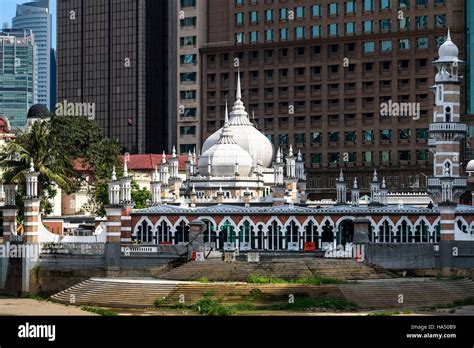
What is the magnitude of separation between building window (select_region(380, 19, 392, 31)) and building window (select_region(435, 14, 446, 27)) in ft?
22.9

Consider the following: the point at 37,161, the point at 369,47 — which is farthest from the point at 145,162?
the point at 37,161

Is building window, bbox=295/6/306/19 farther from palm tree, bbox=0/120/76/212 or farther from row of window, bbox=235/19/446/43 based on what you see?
palm tree, bbox=0/120/76/212

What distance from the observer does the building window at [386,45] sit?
172m

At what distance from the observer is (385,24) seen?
567 feet

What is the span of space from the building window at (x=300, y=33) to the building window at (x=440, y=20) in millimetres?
19595

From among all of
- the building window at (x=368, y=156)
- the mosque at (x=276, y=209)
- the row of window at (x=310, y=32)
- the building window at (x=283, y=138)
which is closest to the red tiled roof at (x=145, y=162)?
the building window at (x=283, y=138)

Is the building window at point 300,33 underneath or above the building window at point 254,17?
underneath

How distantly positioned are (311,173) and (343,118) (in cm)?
847

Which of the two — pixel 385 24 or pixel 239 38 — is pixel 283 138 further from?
pixel 385 24

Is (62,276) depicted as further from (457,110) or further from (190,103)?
(190,103)

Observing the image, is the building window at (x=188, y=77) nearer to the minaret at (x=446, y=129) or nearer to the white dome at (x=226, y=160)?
the white dome at (x=226, y=160)

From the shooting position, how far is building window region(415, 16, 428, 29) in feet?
554

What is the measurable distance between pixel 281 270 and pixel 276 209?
10.8m

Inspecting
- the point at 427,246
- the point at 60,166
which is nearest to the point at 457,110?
the point at 427,246
